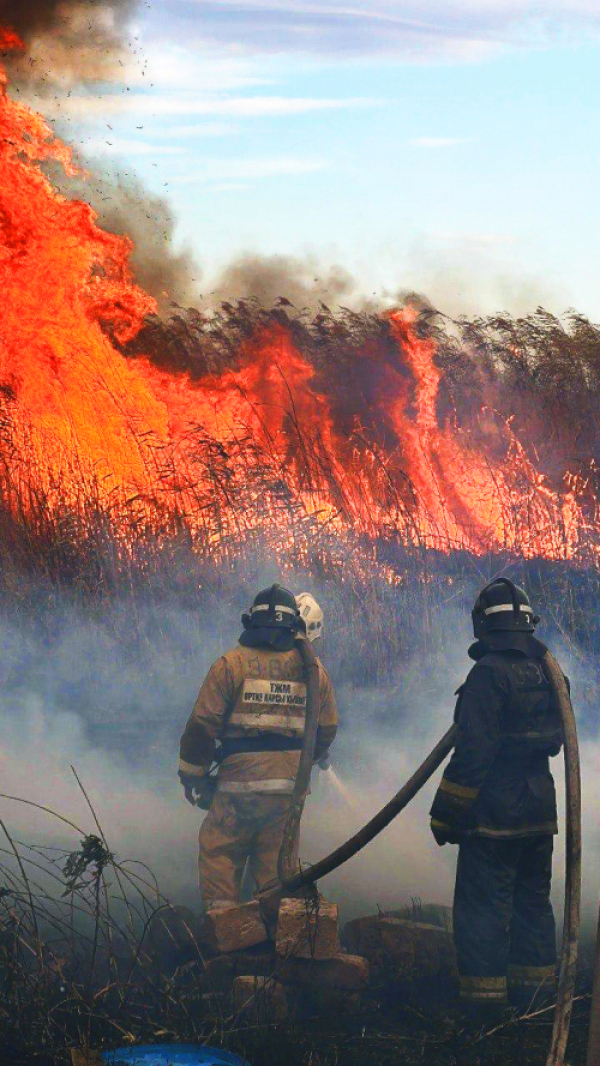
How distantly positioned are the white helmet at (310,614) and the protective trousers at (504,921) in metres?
1.87

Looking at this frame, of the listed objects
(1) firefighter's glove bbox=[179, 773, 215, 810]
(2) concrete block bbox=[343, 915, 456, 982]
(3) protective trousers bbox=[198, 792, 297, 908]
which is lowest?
(2) concrete block bbox=[343, 915, 456, 982]

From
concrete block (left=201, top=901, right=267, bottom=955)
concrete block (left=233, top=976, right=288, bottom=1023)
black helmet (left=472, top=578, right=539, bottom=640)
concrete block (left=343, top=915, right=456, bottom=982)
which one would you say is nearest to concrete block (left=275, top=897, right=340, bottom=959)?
concrete block (left=233, top=976, right=288, bottom=1023)

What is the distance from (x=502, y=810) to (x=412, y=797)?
1.43 feet

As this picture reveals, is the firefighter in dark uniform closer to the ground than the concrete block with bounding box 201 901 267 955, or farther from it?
farther from it

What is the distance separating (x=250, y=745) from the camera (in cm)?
668

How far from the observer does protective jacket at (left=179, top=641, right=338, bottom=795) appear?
21.8 ft

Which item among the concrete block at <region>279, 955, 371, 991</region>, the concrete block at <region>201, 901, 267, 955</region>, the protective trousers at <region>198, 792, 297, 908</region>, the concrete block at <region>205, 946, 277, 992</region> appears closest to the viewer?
the concrete block at <region>279, 955, 371, 991</region>

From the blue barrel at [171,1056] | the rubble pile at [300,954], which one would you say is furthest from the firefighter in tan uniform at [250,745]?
the blue barrel at [171,1056]

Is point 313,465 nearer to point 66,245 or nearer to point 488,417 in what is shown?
point 488,417

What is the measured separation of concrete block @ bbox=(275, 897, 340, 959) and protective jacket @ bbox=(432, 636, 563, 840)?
25.4 inches

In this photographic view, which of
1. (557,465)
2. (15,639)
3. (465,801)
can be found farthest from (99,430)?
(465,801)

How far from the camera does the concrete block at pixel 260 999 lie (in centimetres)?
532

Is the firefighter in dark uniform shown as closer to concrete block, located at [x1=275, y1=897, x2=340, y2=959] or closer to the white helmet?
concrete block, located at [x1=275, y1=897, x2=340, y2=959]

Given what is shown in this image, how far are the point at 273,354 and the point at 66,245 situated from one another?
2.56 m
